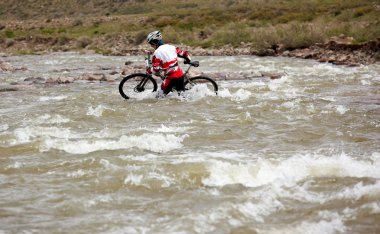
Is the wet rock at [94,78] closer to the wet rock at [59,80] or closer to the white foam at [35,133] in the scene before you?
the wet rock at [59,80]

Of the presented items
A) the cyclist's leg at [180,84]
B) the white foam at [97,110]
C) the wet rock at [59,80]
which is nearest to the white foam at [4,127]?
the white foam at [97,110]

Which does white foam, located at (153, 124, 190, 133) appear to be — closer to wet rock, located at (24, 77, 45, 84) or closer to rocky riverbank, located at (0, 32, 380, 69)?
wet rock, located at (24, 77, 45, 84)

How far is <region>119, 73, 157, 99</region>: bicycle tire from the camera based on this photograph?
1417cm

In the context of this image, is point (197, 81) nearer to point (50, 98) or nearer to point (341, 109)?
point (341, 109)

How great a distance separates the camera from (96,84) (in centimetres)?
1878

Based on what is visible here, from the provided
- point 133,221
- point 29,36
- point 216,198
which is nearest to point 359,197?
point 216,198

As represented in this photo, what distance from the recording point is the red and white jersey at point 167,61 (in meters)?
13.6

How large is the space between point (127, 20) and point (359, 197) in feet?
190

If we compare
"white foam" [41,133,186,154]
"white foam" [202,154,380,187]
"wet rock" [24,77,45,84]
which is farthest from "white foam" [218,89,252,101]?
"wet rock" [24,77,45,84]

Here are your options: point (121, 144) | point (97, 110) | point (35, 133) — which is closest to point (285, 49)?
point (97, 110)

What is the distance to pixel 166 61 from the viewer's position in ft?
44.7

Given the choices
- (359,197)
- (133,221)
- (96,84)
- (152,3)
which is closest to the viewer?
(133,221)

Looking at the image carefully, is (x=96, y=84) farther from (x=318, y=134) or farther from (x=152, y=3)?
(x=152, y=3)

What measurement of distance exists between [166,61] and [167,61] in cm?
3
